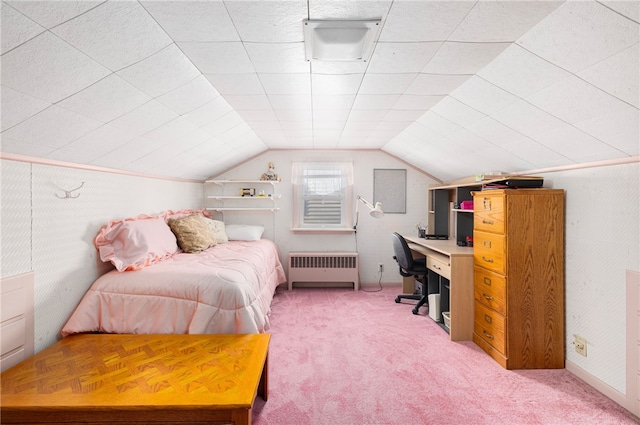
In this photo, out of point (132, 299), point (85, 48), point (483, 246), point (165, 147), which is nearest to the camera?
point (85, 48)

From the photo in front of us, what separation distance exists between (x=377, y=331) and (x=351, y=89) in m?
2.22

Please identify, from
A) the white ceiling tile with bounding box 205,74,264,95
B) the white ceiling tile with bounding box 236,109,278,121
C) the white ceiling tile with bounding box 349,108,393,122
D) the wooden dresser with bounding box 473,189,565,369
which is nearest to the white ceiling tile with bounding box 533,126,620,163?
the wooden dresser with bounding box 473,189,565,369

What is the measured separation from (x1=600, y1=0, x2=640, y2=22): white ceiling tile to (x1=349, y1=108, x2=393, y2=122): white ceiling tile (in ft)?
5.62

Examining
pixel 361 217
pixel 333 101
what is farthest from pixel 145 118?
pixel 361 217

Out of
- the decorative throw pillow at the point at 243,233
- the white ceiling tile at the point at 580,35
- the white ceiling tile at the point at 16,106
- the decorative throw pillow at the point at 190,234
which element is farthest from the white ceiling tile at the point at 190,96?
the decorative throw pillow at the point at 243,233

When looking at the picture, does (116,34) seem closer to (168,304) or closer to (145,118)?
(145,118)

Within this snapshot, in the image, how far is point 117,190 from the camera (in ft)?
9.24

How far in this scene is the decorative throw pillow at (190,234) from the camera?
336 cm

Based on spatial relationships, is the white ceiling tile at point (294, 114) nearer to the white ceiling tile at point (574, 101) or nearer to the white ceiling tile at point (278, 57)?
the white ceiling tile at point (278, 57)

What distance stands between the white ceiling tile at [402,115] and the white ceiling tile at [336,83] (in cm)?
67

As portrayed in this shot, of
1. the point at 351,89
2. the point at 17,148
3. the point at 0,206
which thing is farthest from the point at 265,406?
the point at 351,89

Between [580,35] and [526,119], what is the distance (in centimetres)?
79

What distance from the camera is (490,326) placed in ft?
8.33

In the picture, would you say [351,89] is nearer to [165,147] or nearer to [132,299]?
[165,147]
